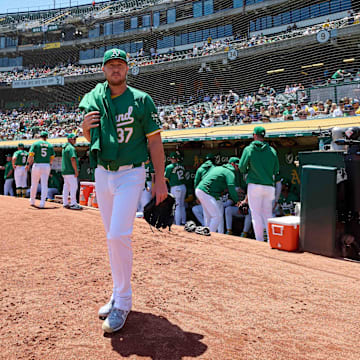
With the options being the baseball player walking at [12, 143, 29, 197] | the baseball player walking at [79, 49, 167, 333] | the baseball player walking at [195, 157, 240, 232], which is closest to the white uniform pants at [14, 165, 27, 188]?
the baseball player walking at [12, 143, 29, 197]

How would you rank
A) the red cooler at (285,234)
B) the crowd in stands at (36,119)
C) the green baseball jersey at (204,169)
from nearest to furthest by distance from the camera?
the red cooler at (285,234)
the green baseball jersey at (204,169)
the crowd in stands at (36,119)

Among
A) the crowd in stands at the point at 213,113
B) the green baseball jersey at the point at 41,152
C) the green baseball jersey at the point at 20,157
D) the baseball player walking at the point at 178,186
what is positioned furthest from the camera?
the green baseball jersey at the point at 20,157

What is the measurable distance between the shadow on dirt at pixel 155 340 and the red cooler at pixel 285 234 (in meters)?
2.95

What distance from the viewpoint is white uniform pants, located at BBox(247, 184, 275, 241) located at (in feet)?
18.9

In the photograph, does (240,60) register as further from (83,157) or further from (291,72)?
(83,157)

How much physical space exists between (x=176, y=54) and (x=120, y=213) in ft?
91.3

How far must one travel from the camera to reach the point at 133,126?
2.37 meters

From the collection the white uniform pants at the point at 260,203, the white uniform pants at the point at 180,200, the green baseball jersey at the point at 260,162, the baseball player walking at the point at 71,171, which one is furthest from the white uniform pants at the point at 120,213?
the white uniform pants at the point at 180,200

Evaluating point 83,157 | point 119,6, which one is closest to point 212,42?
point 119,6

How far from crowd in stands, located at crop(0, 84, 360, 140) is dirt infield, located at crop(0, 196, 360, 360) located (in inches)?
197

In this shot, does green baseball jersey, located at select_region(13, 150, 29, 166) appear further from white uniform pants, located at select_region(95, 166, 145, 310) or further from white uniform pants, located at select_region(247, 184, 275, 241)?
white uniform pants, located at select_region(95, 166, 145, 310)

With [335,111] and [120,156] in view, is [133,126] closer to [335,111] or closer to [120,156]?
[120,156]

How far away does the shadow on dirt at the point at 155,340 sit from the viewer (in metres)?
1.97

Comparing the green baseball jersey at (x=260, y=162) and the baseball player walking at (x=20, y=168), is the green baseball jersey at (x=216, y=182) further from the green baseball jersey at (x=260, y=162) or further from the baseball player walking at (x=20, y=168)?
the baseball player walking at (x=20, y=168)
